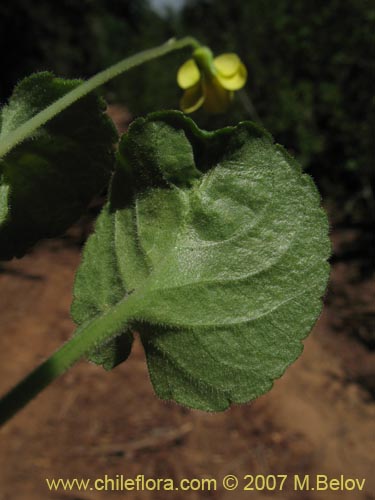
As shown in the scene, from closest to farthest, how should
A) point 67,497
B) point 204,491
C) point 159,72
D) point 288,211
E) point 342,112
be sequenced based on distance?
point 288,211 → point 67,497 → point 204,491 → point 342,112 → point 159,72

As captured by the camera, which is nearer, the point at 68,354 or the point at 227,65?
the point at 68,354

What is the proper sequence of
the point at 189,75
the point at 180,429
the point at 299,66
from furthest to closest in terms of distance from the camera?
the point at 299,66 → the point at 180,429 → the point at 189,75

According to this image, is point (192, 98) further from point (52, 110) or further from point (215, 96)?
point (52, 110)

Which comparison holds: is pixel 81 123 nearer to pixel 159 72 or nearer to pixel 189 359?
pixel 189 359

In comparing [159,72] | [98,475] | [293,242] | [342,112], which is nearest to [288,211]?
[293,242]

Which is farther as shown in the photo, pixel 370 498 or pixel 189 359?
pixel 370 498

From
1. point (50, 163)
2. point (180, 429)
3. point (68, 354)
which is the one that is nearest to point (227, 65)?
point (50, 163)

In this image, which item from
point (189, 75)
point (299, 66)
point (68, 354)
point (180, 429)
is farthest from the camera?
point (299, 66)

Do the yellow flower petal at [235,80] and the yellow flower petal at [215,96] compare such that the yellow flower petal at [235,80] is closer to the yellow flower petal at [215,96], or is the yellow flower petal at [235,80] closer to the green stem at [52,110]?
the yellow flower petal at [215,96]
